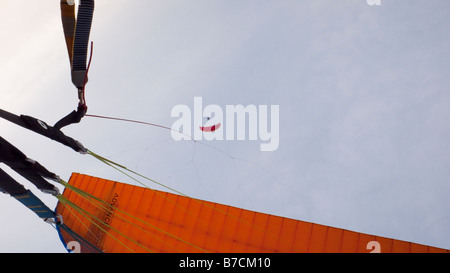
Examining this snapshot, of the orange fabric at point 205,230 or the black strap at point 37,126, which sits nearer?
the black strap at point 37,126

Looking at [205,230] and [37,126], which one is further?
[205,230]

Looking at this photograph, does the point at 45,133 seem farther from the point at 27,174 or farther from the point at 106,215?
the point at 106,215

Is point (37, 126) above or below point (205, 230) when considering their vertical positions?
above

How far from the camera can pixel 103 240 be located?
42.1 feet

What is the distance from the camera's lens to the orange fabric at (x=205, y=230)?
35.1 ft

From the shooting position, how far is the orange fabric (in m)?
10.7

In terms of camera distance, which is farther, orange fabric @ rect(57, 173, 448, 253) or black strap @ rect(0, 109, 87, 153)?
orange fabric @ rect(57, 173, 448, 253)

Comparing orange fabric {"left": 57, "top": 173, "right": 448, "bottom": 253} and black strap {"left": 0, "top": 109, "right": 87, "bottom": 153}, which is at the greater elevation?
black strap {"left": 0, "top": 109, "right": 87, "bottom": 153}

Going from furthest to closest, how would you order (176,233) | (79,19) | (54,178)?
1. (176,233)
2. (54,178)
3. (79,19)

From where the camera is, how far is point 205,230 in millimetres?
11930

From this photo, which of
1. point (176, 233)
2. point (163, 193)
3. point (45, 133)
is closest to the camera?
point (45, 133)

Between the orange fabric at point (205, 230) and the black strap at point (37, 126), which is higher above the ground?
the black strap at point (37, 126)
